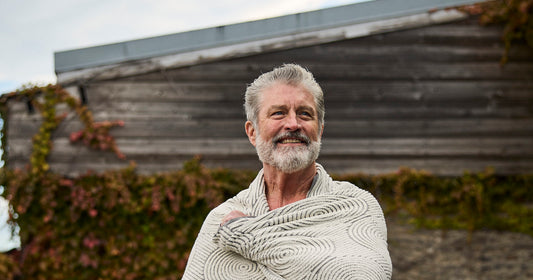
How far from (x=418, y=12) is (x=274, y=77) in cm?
425

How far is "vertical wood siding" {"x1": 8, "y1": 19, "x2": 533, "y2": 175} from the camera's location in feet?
18.8

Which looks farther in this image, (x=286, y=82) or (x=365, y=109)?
(x=365, y=109)

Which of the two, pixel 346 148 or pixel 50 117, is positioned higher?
pixel 50 117

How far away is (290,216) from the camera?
1.97 m

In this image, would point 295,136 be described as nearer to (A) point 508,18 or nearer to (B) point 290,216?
(B) point 290,216

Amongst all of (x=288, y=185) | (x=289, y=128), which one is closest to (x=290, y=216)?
(x=288, y=185)

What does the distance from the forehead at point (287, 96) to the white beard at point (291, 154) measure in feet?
0.43

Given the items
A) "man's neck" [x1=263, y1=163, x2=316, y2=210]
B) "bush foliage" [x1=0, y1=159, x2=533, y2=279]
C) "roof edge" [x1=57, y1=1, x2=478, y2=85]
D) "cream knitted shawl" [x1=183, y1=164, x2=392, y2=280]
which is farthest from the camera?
"roof edge" [x1=57, y1=1, x2=478, y2=85]

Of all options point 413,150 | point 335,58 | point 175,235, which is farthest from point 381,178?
point 175,235

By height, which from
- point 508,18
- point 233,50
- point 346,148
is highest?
point 508,18

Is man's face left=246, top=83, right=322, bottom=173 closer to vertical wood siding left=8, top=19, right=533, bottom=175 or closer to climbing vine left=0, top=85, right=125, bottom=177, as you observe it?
vertical wood siding left=8, top=19, right=533, bottom=175

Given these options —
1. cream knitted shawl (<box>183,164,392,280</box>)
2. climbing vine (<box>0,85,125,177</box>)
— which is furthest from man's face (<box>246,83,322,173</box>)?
climbing vine (<box>0,85,125,177</box>)

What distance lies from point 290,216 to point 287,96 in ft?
1.64

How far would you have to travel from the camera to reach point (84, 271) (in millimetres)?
5660
